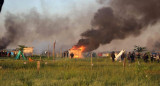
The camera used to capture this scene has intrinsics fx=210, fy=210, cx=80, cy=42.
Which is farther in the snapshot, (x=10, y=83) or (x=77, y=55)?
(x=77, y=55)

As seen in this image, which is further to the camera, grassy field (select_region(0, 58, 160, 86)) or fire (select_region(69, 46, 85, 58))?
fire (select_region(69, 46, 85, 58))

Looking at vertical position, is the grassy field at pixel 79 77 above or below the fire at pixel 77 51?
below

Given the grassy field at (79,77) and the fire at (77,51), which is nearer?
the grassy field at (79,77)

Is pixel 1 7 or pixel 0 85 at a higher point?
pixel 1 7

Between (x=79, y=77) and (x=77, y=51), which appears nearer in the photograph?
(x=79, y=77)

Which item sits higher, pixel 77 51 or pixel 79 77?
pixel 77 51

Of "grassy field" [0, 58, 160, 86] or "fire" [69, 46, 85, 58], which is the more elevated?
"fire" [69, 46, 85, 58]

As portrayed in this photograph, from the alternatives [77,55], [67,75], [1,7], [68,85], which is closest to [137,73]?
[67,75]

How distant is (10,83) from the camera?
445 inches

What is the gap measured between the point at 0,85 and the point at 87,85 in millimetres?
4491

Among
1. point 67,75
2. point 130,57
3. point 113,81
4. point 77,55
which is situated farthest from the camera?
point 77,55

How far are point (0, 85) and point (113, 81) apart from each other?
634cm

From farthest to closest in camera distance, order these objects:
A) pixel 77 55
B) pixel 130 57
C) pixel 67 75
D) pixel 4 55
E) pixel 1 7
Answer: pixel 77 55
pixel 4 55
pixel 130 57
pixel 1 7
pixel 67 75

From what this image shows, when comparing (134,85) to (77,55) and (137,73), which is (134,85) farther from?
(77,55)
